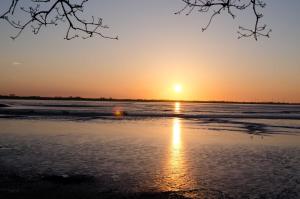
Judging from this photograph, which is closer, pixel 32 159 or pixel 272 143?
pixel 32 159

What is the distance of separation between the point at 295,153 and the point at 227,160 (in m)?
3.73

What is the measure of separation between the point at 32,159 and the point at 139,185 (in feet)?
16.1

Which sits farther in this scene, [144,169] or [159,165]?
[159,165]

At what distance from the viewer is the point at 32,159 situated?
14844mm

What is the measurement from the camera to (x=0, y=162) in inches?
559

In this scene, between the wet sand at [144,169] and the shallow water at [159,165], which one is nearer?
the wet sand at [144,169]

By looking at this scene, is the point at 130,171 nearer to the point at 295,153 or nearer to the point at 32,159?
the point at 32,159

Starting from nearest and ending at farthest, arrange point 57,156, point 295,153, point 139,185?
point 139,185
point 57,156
point 295,153

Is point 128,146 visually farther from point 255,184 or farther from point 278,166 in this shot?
point 255,184

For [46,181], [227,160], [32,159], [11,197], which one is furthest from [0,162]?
[227,160]

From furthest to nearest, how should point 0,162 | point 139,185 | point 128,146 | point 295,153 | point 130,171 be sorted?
1. point 128,146
2. point 295,153
3. point 0,162
4. point 130,171
5. point 139,185

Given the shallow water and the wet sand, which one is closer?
the wet sand

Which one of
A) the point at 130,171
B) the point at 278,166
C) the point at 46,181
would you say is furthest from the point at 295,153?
the point at 46,181

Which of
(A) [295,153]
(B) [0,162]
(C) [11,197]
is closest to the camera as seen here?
(C) [11,197]
